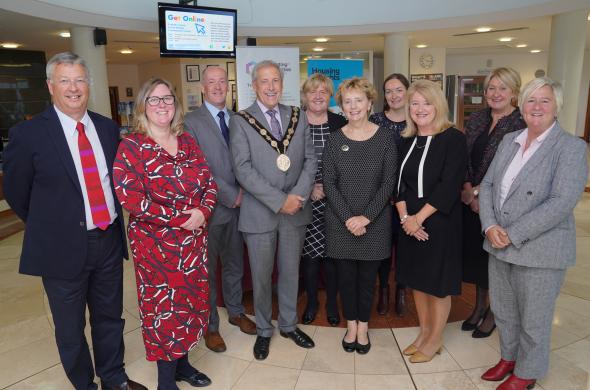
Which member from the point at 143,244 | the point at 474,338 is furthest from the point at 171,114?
the point at 474,338

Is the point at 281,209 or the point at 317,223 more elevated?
the point at 281,209

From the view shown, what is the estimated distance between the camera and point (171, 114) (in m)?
2.25

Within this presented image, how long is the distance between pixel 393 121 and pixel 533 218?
1399mm

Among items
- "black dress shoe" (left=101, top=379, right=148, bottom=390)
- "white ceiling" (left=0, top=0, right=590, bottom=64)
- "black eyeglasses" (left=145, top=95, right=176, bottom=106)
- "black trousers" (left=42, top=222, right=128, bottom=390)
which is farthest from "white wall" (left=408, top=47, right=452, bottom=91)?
Answer: "black dress shoe" (left=101, top=379, right=148, bottom=390)

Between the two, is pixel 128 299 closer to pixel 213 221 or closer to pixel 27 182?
pixel 213 221

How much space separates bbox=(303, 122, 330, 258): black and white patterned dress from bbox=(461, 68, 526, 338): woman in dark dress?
955mm

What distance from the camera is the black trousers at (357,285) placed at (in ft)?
9.02

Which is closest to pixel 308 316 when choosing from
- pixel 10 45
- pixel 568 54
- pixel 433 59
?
pixel 568 54

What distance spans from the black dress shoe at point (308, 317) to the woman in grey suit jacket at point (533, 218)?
1.35 m

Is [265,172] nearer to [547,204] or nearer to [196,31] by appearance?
[547,204]

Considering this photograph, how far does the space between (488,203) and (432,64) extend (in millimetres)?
9680

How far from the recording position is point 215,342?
114 inches

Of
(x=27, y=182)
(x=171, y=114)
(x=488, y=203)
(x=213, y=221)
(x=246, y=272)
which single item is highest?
(x=171, y=114)

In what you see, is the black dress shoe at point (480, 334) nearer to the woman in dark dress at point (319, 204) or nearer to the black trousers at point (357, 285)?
the black trousers at point (357, 285)
